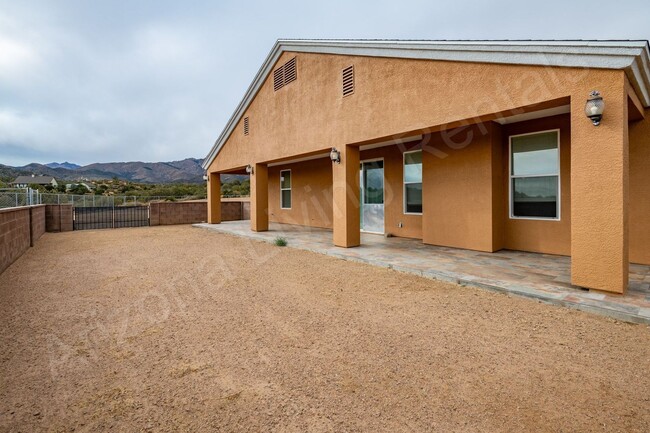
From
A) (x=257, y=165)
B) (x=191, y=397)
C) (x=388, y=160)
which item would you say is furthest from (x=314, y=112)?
(x=191, y=397)

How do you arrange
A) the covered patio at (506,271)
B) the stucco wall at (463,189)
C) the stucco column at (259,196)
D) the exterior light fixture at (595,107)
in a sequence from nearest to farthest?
the covered patio at (506,271) < the exterior light fixture at (595,107) < the stucco wall at (463,189) < the stucco column at (259,196)

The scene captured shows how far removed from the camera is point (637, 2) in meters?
10.5

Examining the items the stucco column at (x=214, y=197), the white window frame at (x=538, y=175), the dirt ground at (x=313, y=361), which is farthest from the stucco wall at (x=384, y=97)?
the stucco column at (x=214, y=197)

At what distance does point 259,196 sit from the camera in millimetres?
11727

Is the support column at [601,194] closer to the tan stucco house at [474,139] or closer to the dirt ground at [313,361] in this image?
the tan stucco house at [474,139]

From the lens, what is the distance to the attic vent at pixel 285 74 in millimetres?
9723

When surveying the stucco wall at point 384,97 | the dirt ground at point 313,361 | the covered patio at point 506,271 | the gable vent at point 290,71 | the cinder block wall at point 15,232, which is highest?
the gable vent at point 290,71

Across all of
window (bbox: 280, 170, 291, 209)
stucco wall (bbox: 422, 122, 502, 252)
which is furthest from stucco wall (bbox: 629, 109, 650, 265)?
window (bbox: 280, 170, 291, 209)

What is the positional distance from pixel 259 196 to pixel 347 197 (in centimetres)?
496

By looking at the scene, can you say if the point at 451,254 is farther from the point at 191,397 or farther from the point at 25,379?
the point at 25,379

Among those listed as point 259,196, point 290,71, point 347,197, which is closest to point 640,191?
point 347,197

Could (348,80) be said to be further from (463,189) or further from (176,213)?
(176,213)

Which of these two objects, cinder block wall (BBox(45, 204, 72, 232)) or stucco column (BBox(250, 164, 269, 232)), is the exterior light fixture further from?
cinder block wall (BBox(45, 204, 72, 232))

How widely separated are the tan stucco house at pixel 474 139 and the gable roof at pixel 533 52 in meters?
0.02
